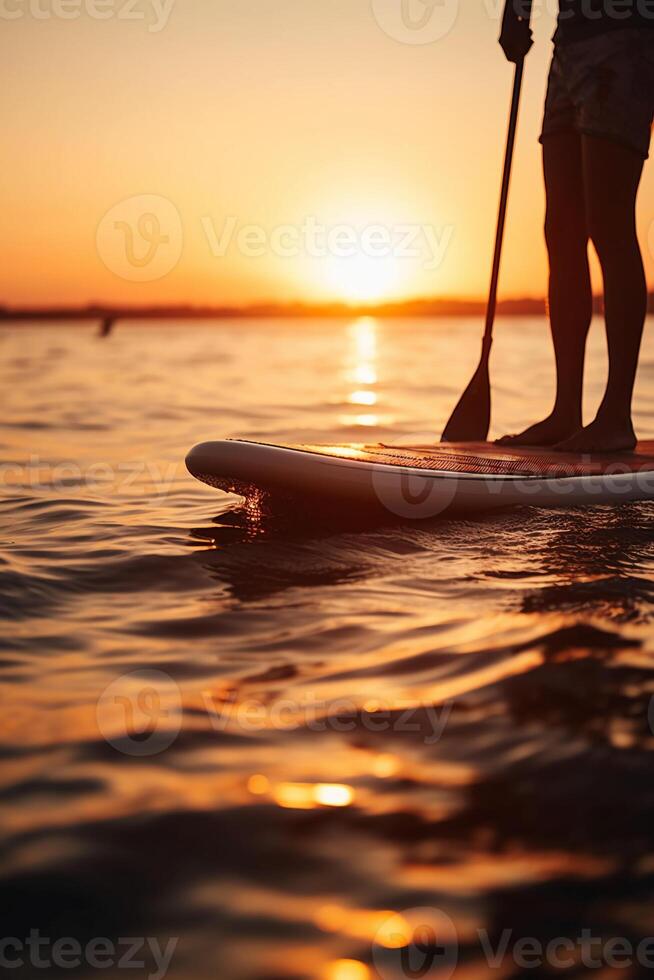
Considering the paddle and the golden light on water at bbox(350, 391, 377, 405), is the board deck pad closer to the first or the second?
the paddle

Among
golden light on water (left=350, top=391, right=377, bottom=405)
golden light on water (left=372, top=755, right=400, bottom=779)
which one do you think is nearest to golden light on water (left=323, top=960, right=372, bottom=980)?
golden light on water (left=372, top=755, right=400, bottom=779)

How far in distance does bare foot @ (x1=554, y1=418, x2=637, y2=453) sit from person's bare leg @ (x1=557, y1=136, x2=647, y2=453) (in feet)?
0.24

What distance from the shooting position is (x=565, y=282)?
4312 mm

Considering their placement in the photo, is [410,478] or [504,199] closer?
[410,478]

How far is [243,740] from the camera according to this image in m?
1.77

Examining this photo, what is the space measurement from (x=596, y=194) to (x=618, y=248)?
0.23 metres

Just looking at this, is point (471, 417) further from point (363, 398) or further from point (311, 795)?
point (363, 398)

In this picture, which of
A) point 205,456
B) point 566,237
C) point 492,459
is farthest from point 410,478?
point 566,237

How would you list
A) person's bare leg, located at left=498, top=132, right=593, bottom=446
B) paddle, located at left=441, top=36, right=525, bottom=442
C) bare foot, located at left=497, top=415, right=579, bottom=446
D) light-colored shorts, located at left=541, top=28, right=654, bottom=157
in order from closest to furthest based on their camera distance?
light-colored shorts, located at left=541, top=28, right=654, bottom=157 → person's bare leg, located at left=498, top=132, right=593, bottom=446 → bare foot, located at left=497, top=415, right=579, bottom=446 → paddle, located at left=441, top=36, right=525, bottom=442

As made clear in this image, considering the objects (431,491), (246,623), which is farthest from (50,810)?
(431,491)

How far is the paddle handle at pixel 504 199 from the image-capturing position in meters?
4.62

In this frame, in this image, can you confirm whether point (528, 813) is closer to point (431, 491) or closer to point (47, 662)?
point (47, 662)

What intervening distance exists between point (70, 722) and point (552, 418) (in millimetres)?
3017

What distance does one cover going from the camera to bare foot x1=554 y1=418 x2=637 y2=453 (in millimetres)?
4051
